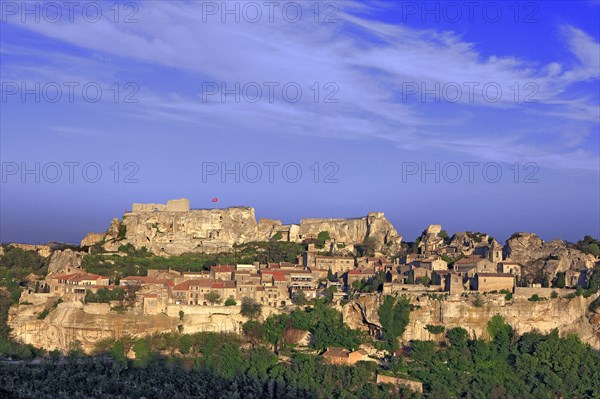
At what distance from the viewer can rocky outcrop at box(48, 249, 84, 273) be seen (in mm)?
54969

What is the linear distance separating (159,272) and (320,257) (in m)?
8.78

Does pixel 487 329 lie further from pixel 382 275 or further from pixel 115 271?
pixel 115 271

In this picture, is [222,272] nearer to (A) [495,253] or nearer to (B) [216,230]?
(B) [216,230]

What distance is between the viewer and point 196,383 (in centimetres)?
3756

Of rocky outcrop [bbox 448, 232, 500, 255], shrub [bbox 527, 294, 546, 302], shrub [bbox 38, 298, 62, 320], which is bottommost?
shrub [bbox 38, 298, 62, 320]

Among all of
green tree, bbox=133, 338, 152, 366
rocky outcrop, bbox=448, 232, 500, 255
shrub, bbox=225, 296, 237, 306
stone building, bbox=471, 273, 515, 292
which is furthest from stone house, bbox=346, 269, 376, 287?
green tree, bbox=133, 338, 152, 366

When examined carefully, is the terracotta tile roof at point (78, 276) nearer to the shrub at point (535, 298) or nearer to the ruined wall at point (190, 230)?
the ruined wall at point (190, 230)

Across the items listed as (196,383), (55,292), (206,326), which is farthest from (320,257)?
(196,383)

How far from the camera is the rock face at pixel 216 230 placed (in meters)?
61.8

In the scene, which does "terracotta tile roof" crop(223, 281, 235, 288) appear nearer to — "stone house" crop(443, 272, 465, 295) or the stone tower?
"stone house" crop(443, 272, 465, 295)

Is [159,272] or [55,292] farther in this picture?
[159,272]

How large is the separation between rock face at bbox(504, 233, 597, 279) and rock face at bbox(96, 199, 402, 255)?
960cm

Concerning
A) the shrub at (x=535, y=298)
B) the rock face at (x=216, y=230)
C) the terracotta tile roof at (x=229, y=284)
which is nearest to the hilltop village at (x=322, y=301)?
the shrub at (x=535, y=298)

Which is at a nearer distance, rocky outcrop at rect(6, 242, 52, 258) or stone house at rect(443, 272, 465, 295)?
stone house at rect(443, 272, 465, 295)
